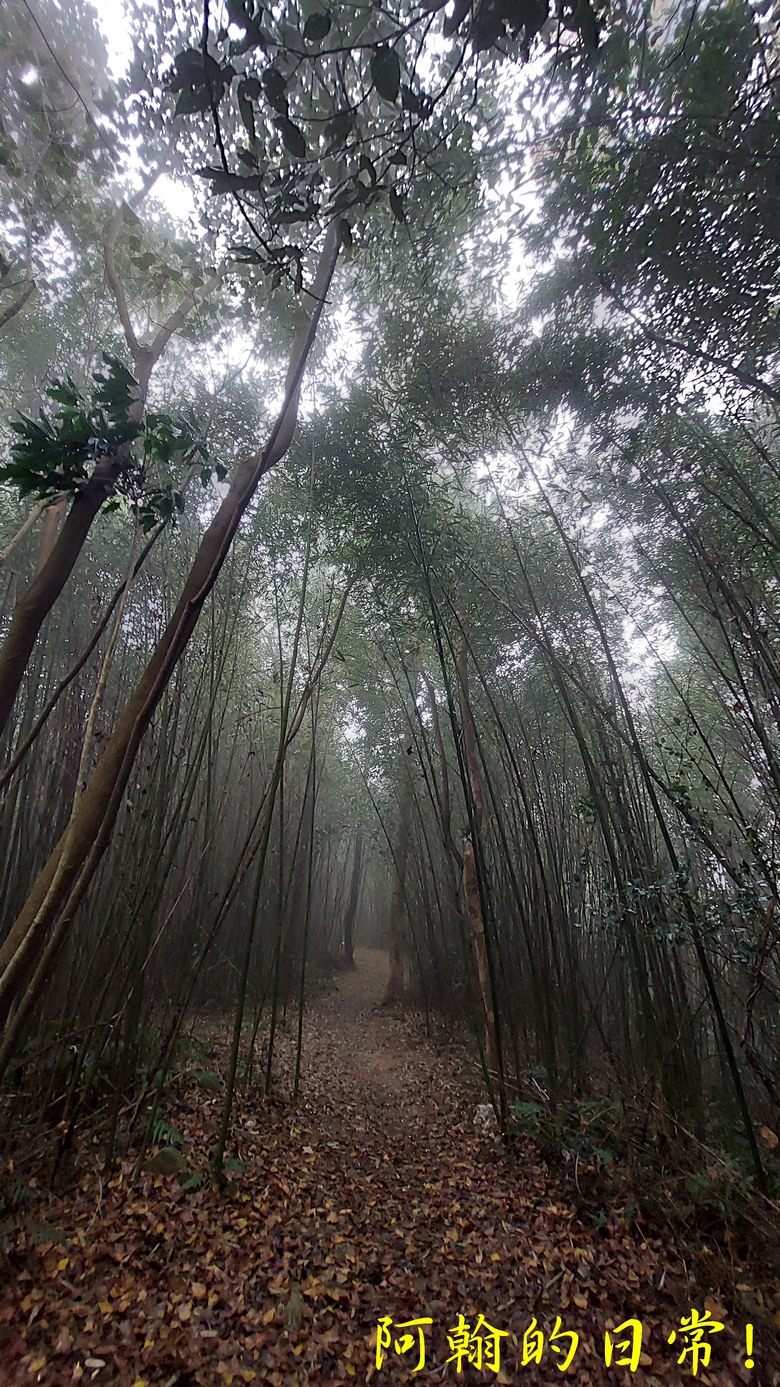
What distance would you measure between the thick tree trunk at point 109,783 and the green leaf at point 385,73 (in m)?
0.41

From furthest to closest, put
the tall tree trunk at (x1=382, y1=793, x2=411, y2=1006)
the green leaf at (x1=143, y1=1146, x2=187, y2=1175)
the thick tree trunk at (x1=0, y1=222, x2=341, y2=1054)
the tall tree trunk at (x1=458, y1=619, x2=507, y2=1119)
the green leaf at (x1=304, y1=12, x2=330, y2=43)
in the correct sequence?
1. the tall tree trunk at (x1=382, y1=793, x2=411, y2=1006)
2. the tall tree trunk at (x1=458, y1=619, x2=507, y2=1119)
3. the green leaf at (x1=143, y1=1146, x2=187, y2=1175)
4. the thick tree trunk at (x1=0, y1=222, x2=341, y2=1054)
5. the green leaf at (x1=304, y1=12, x2=330, y2=43)

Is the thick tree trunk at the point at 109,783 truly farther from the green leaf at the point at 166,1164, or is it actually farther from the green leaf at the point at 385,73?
the green leaf at the point at 166,1164

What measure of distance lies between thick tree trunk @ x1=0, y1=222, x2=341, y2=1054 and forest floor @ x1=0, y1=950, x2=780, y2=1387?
84 centimetres

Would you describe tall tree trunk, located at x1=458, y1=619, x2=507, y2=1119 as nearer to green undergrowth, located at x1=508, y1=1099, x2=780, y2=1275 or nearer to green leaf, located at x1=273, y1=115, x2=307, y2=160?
green undergrowth, located at x1=508, y1=1099, x2=780, y2=1275

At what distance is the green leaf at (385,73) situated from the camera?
85 centimetres

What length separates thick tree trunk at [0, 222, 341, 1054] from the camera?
121 centimetres

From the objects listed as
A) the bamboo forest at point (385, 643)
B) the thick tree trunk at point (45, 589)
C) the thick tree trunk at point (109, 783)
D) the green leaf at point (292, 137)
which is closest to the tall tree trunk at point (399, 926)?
the bamboo forest at point (385, 643)

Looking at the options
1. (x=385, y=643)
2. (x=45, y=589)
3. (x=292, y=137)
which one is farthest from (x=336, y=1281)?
(x=385, y=643)

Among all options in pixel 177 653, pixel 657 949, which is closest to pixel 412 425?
pixel 177 653

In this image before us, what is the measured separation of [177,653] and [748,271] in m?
3.32

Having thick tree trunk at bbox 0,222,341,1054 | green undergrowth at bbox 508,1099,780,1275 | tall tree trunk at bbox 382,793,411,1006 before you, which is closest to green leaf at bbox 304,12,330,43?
thick tree trunk at bbox 0,222,341,1054

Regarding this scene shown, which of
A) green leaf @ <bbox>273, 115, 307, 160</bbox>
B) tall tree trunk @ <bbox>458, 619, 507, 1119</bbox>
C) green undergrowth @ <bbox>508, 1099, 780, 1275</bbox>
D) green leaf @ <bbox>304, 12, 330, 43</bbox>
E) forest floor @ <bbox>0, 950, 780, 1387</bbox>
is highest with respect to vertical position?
green leaf @ <bbox>273, 115, 307, 160</bbox>

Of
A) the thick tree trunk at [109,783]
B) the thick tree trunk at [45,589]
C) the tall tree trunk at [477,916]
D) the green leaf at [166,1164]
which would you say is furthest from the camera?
the tall tree trunk at [477,916]

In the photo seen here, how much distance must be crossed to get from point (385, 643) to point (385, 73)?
170 inches
